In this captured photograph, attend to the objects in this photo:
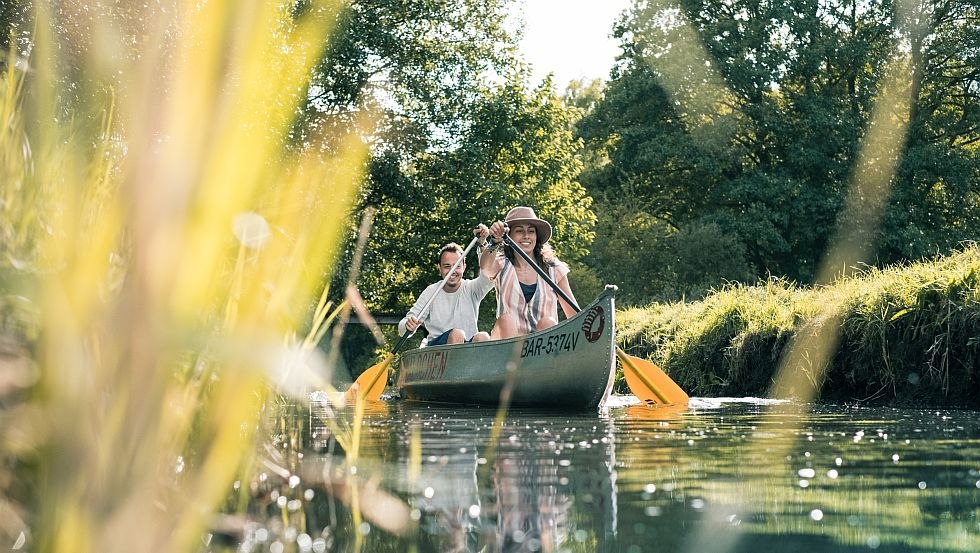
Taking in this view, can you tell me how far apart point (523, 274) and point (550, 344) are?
38.8 inches

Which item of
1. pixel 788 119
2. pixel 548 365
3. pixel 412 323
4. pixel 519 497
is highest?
Result: pixel 788 119

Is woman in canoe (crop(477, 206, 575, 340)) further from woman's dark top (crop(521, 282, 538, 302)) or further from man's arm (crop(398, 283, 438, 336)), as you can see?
man's arm (crop(398, 283, 438, 336))

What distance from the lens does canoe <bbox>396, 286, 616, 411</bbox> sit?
8820 millimetres

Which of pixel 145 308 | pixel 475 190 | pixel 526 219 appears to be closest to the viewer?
pixel 145 308

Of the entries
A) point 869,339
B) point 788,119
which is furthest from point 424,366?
point 788,119

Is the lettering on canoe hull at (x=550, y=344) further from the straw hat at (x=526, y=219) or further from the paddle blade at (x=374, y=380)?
the paddle blade at (x=374, y=380)

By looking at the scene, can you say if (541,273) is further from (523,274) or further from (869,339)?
(869,339)

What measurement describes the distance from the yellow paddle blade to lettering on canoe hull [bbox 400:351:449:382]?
1.67 metres

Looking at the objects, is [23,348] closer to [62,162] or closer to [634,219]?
[62,162]

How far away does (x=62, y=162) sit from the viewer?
285cm

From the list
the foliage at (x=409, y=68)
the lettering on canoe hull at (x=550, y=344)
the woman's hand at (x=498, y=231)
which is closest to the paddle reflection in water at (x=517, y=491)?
the lettering on canoe hull at (x=550, y=344)

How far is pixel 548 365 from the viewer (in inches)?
361

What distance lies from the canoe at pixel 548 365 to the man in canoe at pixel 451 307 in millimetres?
653

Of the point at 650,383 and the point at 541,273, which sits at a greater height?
the point at 541,273
